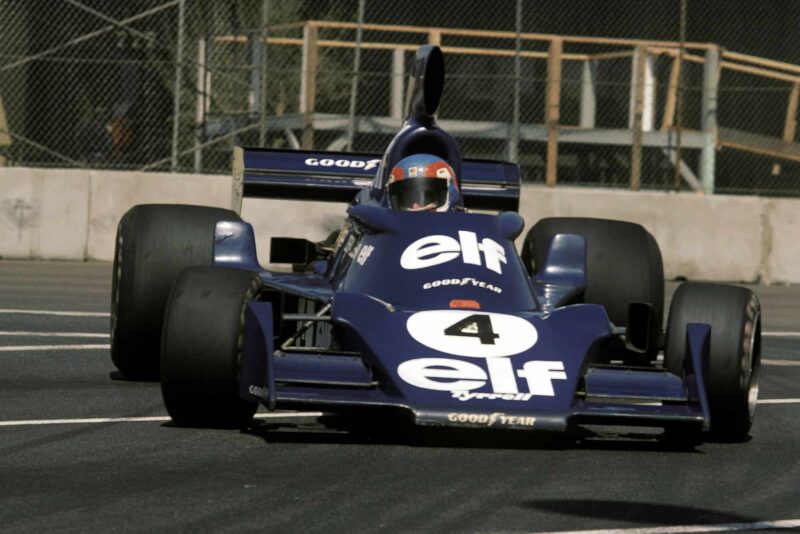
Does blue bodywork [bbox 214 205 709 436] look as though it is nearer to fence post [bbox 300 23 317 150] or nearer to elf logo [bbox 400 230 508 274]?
elf logo [bbox 400 230 508 274]

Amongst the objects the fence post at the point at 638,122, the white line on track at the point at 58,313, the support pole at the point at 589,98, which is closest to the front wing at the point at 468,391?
the white line on track at the point at 58,313

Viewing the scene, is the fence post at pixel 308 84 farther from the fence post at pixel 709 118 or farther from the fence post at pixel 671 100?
the fence post at pixel 709 118

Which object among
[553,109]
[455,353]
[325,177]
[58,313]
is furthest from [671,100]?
[455,353]

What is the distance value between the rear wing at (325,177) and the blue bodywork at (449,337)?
1988 mm

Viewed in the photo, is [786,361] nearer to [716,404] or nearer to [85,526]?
[716,404]

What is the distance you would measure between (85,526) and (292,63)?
18.7 meters

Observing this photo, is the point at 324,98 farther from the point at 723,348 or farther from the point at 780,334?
the point at 723,348

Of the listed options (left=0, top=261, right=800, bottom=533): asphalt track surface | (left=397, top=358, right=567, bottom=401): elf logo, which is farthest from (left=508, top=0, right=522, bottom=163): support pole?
(left=397, top=358, right=567, bottom=401): elf logo

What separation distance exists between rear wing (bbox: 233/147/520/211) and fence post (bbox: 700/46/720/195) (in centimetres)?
951

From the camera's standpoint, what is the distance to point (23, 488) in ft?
22.0

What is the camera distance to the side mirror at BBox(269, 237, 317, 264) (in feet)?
37.0

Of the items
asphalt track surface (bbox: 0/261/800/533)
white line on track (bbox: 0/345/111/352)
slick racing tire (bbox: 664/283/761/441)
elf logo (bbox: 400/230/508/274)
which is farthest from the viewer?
white line on track (bbox: 0/345/111/352)

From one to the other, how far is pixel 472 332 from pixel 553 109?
537 inches

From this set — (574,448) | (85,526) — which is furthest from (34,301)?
(85,526)
